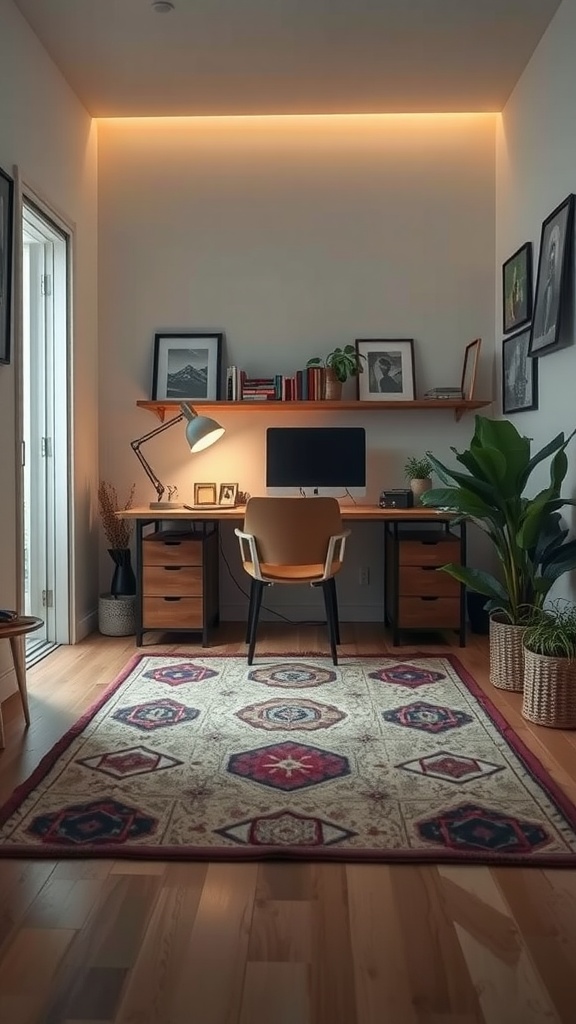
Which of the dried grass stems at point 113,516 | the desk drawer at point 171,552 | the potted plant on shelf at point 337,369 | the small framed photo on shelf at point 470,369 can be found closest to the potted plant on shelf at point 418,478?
the small framed photo on shelf at point 470,369

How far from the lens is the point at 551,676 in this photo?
2.84 m

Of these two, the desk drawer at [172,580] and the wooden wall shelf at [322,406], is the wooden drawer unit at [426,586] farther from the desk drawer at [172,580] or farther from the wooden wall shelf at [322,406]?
the desk drawer at [172,580]

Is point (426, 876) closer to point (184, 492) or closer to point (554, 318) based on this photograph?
point (554, 318)

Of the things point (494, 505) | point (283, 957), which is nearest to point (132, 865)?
point (283, 957)

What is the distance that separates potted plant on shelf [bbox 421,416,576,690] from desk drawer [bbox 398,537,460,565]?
2.07 feet

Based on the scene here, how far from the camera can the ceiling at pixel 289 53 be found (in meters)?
3.38

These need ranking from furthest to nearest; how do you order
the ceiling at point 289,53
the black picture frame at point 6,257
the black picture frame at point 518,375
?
the black picture frame at point 518,375 < the ceiling at point 289,53 < the black picture frame at point 6,257

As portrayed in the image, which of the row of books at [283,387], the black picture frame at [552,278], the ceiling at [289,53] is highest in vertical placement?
the ceiling at [289,53]

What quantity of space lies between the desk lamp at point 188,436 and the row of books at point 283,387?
263mm

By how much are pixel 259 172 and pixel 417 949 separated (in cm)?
409

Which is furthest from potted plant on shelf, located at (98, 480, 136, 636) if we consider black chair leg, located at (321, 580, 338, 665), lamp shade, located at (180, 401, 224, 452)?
black chair leg, located at (321, 580, 338, 665)

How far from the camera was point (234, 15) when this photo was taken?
3398 mm

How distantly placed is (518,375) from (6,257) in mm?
2440

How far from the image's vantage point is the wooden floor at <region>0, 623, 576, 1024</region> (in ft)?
4.61
